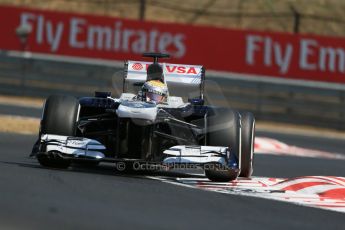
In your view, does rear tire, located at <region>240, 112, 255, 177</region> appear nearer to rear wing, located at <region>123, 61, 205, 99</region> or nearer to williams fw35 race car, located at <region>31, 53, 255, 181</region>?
williams fw35 race car, located at <region>31, 53, 255, 181</region>

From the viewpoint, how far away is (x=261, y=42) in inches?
956

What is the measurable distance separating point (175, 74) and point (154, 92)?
32.2 inches

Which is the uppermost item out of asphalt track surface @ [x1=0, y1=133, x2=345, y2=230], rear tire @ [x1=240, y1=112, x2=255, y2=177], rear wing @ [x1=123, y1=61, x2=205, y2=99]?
rear wing @ [x1=123, y1=61, x2=205, y2=99]

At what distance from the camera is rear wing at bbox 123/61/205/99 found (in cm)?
1141

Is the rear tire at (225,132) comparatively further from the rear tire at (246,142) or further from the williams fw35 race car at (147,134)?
→ the rear tire at (246,142)

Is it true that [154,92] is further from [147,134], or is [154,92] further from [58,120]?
[58,120]

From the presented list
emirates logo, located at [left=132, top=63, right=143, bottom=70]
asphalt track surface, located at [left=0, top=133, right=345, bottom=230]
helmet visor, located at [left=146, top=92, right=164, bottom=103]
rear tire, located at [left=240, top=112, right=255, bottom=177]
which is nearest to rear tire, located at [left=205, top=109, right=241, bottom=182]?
rear tire, located at [left=240, top=112, right=255, bottom=177]

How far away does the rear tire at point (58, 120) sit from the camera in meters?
9.77

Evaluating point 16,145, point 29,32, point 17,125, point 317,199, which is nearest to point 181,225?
point 317,199

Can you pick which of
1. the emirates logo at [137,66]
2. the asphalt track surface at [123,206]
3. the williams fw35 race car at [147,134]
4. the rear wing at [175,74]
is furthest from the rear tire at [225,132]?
the emirates logo at [137,66]

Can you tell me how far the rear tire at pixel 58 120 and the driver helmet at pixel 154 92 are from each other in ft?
3.71

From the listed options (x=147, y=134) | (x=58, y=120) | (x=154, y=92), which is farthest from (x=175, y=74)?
(x=58, y=120)

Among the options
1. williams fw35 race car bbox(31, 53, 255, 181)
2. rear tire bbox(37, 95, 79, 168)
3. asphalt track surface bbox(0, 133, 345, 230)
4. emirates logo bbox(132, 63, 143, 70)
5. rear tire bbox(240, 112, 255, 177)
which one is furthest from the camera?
emirates logo bbox(132, 63, 143, 70)

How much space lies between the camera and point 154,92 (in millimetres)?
10719
